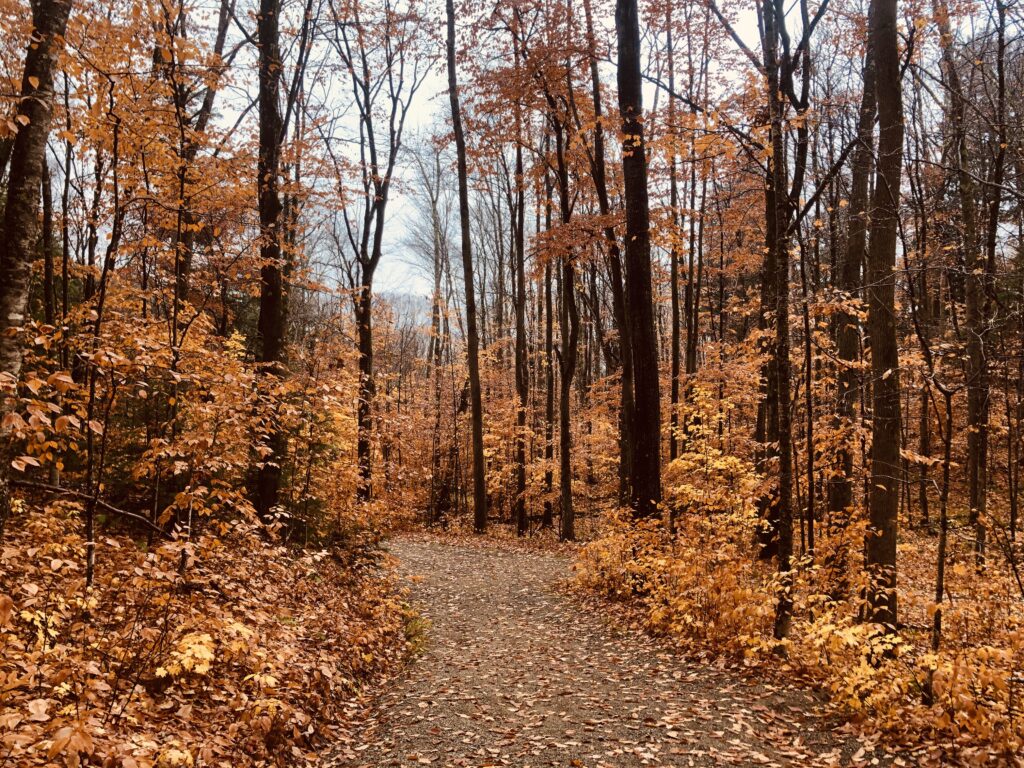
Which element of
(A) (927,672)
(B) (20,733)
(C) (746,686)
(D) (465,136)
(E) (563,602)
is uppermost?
(D) (465,136)

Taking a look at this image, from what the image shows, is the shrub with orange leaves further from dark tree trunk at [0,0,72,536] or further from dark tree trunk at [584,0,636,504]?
dark tree trunk at [584,0,636,504]

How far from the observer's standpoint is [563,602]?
394 inches

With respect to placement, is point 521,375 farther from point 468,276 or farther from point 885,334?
point 885,334

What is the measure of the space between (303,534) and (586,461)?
54.2ft

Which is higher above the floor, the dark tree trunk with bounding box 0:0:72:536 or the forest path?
the dark tree trunk with bounding box 0:0:72:536

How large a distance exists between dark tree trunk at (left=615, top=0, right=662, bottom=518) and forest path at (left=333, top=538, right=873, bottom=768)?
2.41 meters

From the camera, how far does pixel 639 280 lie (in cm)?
995

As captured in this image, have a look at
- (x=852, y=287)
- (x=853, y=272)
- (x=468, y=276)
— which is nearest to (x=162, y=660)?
(x=852, y=287)

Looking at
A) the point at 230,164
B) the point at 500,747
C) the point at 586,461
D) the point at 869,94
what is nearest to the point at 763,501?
the point at 869,94

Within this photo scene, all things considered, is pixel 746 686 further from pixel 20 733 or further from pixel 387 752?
pixel 20 733

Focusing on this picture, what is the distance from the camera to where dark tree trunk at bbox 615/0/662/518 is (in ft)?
31.9

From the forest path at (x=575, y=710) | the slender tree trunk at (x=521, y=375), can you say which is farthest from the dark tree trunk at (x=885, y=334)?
the slender tree trunk at (x=521, y=375)

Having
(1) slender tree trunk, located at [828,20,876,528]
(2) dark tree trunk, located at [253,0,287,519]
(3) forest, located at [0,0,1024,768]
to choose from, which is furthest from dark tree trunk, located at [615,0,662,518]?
(2) dark tree trunk, located at [253,0,287,519]

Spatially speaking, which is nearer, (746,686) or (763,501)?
(746,686)
